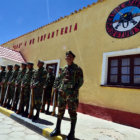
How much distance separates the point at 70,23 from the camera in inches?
291

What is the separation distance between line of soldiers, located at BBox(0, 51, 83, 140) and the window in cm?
232

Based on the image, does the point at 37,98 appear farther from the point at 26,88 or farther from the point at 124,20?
the point at 124,20

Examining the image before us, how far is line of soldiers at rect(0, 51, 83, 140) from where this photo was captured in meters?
2.82

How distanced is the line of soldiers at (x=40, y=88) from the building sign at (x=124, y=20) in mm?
3107

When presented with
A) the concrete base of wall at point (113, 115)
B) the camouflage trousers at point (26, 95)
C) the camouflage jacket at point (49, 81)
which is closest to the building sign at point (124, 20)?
the concrete base of wall at point (113, 115)

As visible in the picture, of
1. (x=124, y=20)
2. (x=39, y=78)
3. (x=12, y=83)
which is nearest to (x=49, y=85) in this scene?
(x=39, y=78)

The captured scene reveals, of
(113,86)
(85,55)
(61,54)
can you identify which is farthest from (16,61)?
(113,86)

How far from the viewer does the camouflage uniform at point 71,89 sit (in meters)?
2.77

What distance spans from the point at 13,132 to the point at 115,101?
3457 mm

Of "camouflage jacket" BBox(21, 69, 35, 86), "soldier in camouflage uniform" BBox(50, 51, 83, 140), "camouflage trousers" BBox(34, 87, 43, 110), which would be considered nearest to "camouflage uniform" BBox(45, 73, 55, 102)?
"camouflage jacket" BBox(21, 69, 35, 86)

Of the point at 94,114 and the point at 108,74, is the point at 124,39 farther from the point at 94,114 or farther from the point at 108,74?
the point at 94,114

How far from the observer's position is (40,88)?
3949 mm

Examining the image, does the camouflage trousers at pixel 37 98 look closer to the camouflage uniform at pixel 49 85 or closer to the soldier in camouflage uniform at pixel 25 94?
the soldier in camouflage uniform at pixel 25 94

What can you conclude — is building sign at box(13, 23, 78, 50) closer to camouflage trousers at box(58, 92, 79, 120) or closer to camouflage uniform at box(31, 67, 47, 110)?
camouflage uniform at box(31, 67, 47, 110)
